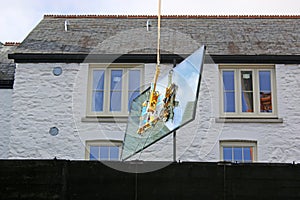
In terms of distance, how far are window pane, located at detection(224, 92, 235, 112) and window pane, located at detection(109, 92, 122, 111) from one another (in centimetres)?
258

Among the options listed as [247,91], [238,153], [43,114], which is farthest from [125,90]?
[238,153]

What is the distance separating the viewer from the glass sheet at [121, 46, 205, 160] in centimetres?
583

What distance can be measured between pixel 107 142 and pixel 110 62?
6.58ft

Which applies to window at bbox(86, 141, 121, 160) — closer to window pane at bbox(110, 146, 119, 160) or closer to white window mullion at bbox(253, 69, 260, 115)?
window pane at bbox(110, 146, 119, 160)

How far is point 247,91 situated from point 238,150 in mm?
1497

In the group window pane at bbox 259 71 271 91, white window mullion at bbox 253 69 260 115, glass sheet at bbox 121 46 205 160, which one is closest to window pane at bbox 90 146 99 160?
white window mullion at bbox 253 69 260 115

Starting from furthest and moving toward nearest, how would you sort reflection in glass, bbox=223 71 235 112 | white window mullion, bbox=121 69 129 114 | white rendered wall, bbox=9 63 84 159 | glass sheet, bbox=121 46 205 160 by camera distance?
1. reflection in glass, bbox=223 71 235 112
2. white window mullion, bbox=121 69 129 114
3. white rendered wall, bbox=9 63 84 159
4. glass sheet, bbox=121 46 205 160

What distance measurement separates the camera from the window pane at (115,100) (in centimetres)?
1228

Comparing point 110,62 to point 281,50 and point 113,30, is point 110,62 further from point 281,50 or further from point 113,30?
point 281,50

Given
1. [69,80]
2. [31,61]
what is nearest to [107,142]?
[69,80]

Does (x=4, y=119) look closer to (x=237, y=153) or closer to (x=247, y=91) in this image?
(x=237, y=153)

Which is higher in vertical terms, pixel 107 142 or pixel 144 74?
pixel 144 74

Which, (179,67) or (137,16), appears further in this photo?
(137,16)

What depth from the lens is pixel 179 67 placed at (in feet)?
22.5
